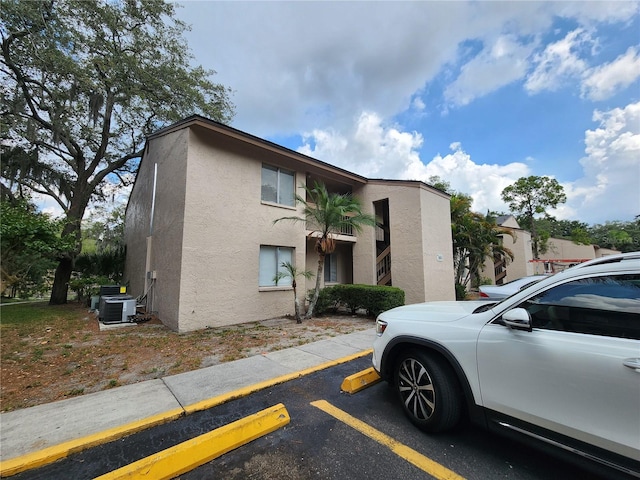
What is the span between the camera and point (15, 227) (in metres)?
6.52

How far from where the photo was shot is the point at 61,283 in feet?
42.5

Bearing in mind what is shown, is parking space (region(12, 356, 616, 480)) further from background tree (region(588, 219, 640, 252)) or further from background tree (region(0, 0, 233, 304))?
background tree (region(588, 219, 640, 252))

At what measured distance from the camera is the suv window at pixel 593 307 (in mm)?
1847

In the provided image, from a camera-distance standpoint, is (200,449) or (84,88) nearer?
(200,449)

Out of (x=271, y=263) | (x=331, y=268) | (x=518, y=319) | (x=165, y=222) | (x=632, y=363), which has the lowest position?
(x=632, y=363)

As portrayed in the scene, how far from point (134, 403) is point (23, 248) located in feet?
21.4

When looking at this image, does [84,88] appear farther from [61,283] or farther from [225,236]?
[225,236]

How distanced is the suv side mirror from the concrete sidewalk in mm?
3079

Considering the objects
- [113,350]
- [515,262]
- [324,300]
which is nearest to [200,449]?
[113,350]

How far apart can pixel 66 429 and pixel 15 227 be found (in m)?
6.52

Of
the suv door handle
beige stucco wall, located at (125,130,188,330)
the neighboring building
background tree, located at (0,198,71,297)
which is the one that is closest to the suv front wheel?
the suv door handle

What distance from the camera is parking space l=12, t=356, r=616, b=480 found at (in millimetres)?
2133

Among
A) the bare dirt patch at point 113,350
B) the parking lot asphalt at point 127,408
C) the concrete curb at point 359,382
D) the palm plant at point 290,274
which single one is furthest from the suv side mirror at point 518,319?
the palm plant at point 290,274

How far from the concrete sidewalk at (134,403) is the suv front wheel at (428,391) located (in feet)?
6.16
